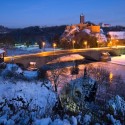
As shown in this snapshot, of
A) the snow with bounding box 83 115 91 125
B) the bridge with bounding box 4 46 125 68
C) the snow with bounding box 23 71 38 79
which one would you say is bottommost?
the snow with bounding box 23 71 38 79

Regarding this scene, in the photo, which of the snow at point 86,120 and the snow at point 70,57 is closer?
the snow at point 86,120

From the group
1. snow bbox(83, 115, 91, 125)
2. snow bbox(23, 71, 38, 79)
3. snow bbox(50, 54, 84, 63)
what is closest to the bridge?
snow bbox(50, 54, 84, 63)

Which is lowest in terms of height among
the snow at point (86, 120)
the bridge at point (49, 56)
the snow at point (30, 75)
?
the snow at point (30, 75)

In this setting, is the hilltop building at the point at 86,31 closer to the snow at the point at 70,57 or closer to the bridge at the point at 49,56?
the bridge at the point at 49,56

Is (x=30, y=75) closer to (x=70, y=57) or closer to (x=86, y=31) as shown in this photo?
(x=70, y=57)

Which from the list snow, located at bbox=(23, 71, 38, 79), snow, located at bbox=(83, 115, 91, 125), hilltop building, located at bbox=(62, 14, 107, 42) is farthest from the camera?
hilltop building, located at bbox=(62, 14, 107, 42)

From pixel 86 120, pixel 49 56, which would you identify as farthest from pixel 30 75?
pixel 86 120

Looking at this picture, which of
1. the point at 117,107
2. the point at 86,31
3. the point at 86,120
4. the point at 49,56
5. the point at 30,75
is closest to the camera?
the point at 86,120

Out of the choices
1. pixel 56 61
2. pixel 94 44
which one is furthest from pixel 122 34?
pixel 56 61

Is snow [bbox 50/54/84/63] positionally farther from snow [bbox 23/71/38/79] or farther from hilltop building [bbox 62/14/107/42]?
hilltop building [bbox 62/14/107/42]

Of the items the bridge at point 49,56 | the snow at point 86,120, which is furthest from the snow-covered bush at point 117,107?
the bridge at point 49,56

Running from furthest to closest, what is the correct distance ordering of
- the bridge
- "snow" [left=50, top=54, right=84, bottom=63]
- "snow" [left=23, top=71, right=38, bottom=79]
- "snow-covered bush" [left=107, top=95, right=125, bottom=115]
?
"snow" [left=50, top=54, right=84, bottom=63] < the bridge < "snow" [left=23, top=71, right=38, bottom=79] < "snow-covered bush" [left=107, top=95, right=125, bottom=115]

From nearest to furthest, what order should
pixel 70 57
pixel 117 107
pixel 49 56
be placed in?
pixel 117 107 < pixel 49 56 < pixel 70 57

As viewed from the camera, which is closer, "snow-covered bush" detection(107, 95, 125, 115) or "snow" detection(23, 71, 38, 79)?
"snow-covered bush" detection(107, 95, 125, 115)
